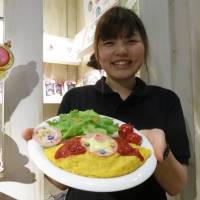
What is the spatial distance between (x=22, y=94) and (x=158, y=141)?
1.58 feet

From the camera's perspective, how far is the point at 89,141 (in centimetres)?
60

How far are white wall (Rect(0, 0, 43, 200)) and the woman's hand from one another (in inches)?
16.1

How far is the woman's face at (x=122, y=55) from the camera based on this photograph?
2.73 feet

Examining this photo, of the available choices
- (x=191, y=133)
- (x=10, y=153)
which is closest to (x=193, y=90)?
(x=191, y=133)

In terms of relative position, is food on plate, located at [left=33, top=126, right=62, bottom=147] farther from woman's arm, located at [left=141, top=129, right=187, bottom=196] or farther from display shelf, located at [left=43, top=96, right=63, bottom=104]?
display shelf, located at [left=43, top=96, right=63, bottom=104]

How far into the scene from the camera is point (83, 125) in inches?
26.5

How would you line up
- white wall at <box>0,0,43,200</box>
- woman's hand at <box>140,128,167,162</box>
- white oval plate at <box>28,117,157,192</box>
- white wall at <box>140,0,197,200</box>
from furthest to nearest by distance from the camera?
1. white wall at <box>140,0,197,200</box>
2. white wall at <box>0,0,43,200</box>
3. woman's hand at <box>140,128,167,162</box>
4. white oval plate at <box>28,117,157,192</box>

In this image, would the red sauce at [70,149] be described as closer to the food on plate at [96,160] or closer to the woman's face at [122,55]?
the food on plate at [96,160]

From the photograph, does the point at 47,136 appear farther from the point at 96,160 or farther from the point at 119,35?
the point at 119,35

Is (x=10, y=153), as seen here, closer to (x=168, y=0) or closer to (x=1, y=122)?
(x=1, y=122)

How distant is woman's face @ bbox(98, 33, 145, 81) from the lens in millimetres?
832

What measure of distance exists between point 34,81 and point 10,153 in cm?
24

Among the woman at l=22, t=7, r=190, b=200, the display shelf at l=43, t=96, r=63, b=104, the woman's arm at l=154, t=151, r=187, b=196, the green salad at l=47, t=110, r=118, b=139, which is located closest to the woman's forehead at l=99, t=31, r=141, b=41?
the woman at l=22, t=7, r=190, b=200

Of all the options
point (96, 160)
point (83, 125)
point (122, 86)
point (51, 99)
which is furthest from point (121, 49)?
point (51, 99)
